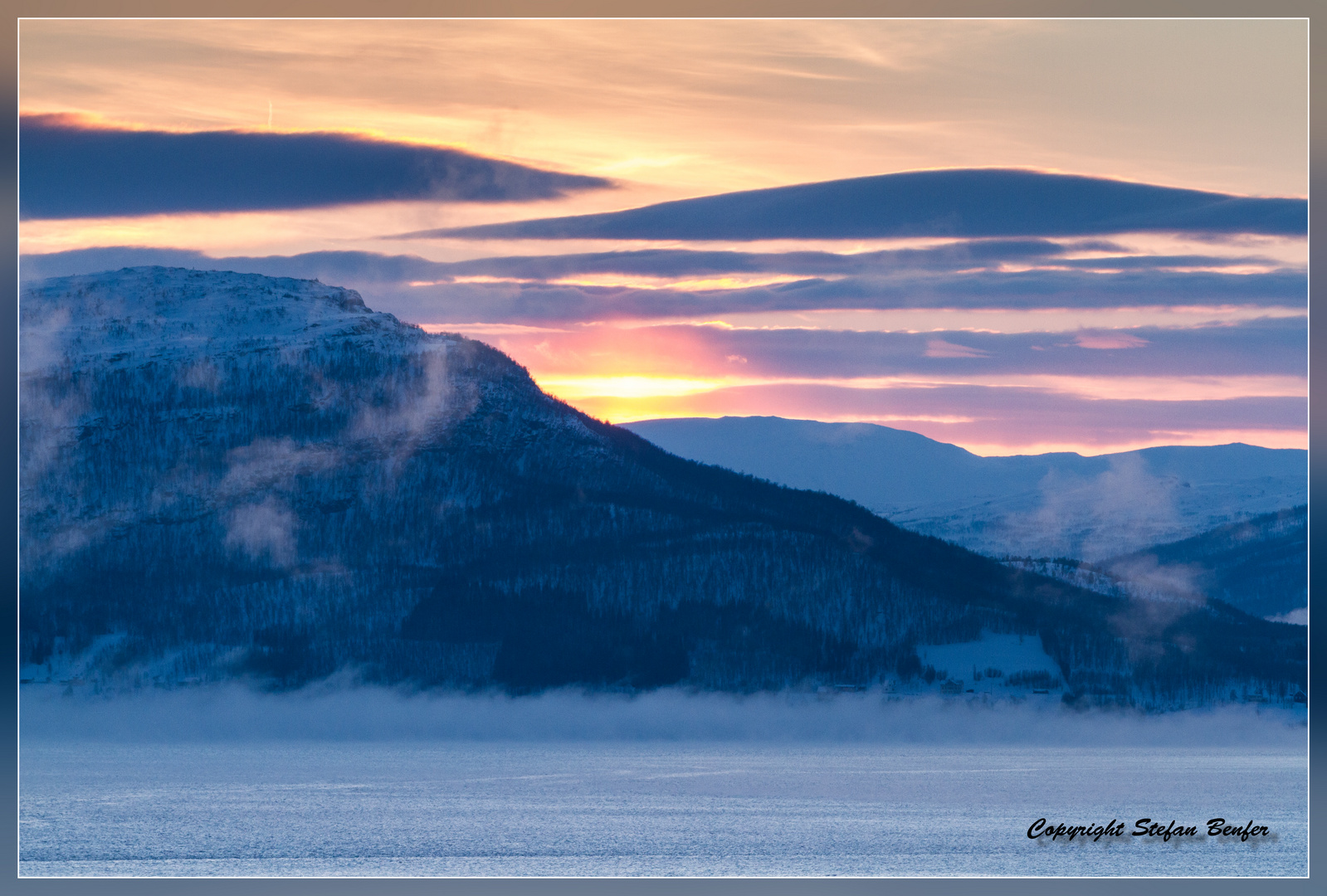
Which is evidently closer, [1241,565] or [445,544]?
[445,544]

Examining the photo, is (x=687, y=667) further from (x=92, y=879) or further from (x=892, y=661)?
(x=92, y=879)

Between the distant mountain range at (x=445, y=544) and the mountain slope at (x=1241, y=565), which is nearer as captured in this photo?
the distant mountain range at (x=445, y=544)

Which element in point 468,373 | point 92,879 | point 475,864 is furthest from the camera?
point 468,373

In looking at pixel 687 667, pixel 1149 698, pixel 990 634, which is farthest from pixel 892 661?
pixel 1149 698

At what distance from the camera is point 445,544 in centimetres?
15400

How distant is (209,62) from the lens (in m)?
46.4

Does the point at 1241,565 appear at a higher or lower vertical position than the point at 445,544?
lower

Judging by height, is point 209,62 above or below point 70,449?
above

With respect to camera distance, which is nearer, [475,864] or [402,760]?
[475,864]

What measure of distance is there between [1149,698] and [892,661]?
37.7 metres

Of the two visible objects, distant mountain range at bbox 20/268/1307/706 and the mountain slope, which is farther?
the mountain slope

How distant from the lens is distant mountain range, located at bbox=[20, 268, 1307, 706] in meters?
139

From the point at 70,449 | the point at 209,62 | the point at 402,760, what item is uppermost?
the point at 209,62

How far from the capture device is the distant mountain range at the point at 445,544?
139250mm
